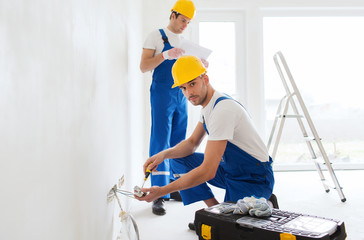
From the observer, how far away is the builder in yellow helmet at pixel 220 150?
1.55 metres

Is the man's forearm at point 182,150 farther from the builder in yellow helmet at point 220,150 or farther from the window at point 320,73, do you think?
the window at point 320,73

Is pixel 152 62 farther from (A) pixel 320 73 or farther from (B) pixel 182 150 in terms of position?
(A) pixel 320 73

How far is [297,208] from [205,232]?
4.52ft

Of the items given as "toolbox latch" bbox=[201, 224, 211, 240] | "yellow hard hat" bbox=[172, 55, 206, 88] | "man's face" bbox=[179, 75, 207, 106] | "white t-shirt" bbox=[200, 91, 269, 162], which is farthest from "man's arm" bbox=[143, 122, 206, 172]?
"toolbox latch" bbox=[201, 224, 211, 240]

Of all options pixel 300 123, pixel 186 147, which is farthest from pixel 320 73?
pixel 186 147

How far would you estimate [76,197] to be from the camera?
101cm

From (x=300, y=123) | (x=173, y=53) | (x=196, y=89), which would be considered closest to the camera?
(x=196, y=89)

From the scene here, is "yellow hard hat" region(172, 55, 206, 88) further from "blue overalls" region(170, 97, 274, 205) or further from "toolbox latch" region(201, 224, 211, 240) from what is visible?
"toolbox latch" region(201, 224, 211, 240)

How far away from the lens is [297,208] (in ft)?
8.43

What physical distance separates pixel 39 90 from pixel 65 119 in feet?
0.63

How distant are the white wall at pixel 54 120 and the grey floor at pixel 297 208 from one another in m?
0.67

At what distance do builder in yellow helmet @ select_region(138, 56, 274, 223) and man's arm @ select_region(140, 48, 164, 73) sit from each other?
24.5 inches

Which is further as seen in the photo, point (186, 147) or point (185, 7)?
point (185, 7)

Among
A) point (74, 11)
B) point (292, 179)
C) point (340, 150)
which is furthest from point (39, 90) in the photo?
point (340, 150)
